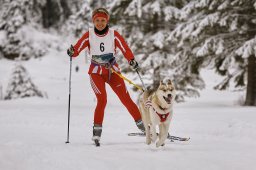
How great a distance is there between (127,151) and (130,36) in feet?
34.9

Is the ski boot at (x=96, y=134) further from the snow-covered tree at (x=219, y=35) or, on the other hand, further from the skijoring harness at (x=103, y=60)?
the snow-covered tree at (x=219, y=35)

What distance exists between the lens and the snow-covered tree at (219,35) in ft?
40.2

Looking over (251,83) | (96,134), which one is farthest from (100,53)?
(251,83)

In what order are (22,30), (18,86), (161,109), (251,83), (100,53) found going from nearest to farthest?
(161,109) < (100,53) < (251,83) < (18,86) < (22,30)

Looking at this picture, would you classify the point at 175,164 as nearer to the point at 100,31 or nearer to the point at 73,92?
the point at 100,31

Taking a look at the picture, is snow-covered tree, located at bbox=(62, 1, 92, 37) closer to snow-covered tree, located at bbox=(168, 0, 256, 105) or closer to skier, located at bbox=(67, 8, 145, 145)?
snow-covered tree, located at bbox=(168, 0, 256, 105)

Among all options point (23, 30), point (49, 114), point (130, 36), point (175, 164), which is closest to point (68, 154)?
point (175, 164)

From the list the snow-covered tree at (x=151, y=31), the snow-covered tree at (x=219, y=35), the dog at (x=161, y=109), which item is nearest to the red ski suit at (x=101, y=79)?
the dog at (x=161, y=109)

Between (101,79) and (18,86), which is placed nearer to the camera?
(101,79)

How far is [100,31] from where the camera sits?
22.1ft

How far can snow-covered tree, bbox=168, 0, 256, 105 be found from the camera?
12.2m

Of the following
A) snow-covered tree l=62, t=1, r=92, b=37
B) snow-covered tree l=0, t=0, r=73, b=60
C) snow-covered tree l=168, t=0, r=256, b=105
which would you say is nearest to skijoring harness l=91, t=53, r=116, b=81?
snow-covered tree l=168, t=0, r=256, b=105

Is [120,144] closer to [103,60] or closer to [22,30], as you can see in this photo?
[103,60]

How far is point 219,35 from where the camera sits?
12.8 meters
